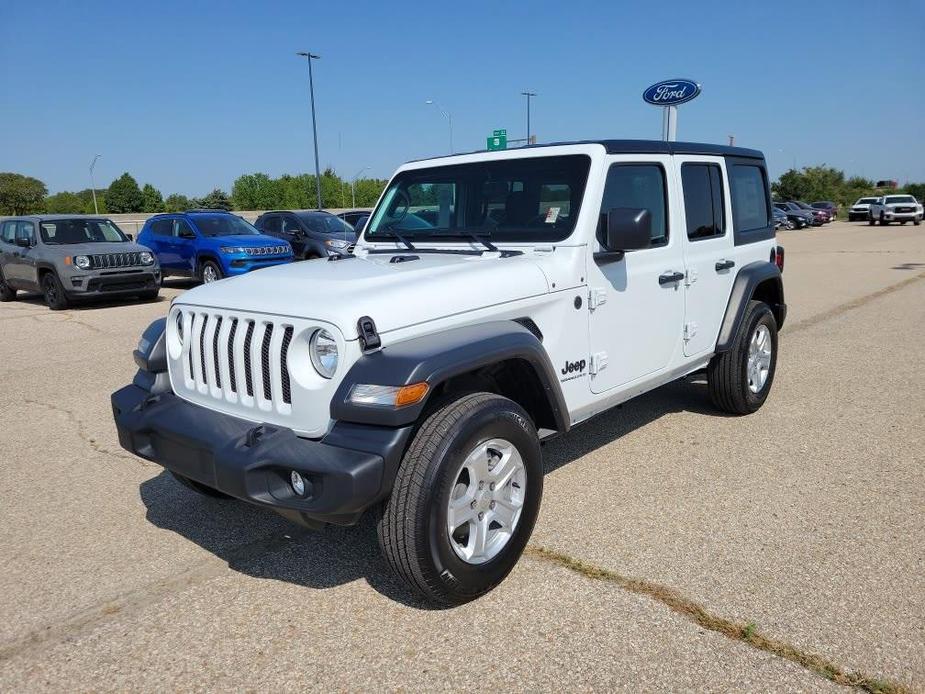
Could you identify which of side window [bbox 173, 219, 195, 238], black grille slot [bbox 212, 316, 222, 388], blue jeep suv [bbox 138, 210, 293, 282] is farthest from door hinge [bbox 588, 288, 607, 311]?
side window [bbox 173, 219, 195, 238]

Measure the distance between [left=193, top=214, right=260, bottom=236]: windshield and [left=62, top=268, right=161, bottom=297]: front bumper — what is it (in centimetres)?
218

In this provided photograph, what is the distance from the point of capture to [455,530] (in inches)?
126

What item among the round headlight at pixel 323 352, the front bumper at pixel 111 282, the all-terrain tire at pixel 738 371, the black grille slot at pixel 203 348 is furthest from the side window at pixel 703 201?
the front bumper at pixel 111 282

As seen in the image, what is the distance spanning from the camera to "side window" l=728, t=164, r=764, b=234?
5.35 m

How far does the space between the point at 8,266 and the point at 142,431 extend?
12.9 meters

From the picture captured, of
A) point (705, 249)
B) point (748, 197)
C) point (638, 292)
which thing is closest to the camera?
point (638, 292)

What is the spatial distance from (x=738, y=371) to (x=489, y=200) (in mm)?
2362

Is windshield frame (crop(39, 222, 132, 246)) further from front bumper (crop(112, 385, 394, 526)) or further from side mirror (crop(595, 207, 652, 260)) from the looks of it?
side mirror (crop(595, 207, 652, 260))

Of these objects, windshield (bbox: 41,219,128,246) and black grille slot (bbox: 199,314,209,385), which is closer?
black grille slot (bbox: 199,314,209,385)

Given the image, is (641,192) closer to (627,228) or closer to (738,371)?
(627,228)

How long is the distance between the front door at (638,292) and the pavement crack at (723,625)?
3.10 ft

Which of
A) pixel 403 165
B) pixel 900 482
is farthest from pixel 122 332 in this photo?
pixel 900 482

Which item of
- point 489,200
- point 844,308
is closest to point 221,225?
point 844,308

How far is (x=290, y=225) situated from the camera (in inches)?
682
